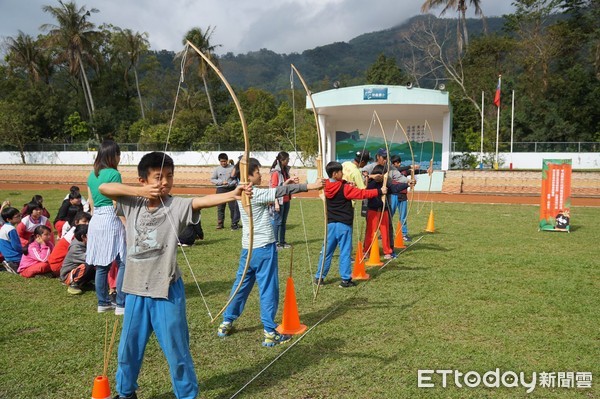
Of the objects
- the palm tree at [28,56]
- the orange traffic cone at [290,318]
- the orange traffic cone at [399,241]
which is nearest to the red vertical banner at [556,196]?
the orange traffic cone at [399,241]

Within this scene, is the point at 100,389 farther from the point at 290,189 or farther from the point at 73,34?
the point at 73,34

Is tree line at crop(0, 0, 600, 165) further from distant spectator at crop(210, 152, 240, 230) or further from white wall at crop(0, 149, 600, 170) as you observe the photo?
distant spectator at crop(210, 152, 240, 230)

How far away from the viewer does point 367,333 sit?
5383mm

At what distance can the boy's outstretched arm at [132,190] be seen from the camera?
3.37m

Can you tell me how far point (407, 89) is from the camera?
23266mm

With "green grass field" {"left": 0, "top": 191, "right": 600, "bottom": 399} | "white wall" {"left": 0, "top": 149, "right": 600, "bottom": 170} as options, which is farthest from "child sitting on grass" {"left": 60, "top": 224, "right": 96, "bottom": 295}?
"white wall" {"left": 0, "top": 149, "right": 600, "bottom": 170}

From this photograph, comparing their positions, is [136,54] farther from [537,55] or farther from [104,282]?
[104,282]

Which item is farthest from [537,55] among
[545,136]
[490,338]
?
[490,338]

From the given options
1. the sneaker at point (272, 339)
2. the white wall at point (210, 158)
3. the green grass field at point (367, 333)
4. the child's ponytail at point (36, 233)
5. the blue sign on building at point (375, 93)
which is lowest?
the green grass field at point (367, 333)

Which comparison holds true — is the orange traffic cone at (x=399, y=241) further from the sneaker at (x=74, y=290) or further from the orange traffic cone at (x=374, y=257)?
the sneaker at (x=74, y=290)

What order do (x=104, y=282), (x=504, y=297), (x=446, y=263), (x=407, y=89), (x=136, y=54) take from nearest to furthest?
1. (x=104, y=282)
2. (x=504, y=297)
3. (x=446, y=263)
4. (x=407, y=89)
5. (x=136, y=54)

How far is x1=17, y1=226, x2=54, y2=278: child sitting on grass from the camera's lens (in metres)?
7.99

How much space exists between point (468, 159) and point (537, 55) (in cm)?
2086

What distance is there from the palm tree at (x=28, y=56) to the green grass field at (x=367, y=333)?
5446cm
